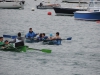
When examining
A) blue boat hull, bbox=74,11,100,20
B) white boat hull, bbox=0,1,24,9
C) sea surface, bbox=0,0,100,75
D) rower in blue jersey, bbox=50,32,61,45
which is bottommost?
sea surface, bbox=0,0,100,75

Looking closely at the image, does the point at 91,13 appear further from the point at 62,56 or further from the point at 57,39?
the point at 62,56

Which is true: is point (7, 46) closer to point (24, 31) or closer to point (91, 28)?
point (24, 31)

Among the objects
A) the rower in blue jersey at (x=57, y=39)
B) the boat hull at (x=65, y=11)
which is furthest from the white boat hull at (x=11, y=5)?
the rower in blue jersey at (x=57, y=39)

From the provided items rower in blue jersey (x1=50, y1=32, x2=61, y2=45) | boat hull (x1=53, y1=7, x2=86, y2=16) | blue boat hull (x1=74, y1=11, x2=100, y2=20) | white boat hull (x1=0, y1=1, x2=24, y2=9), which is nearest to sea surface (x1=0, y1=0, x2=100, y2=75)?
rower in blue jersey (x1=50, y1=32, x2=61, y2=45)

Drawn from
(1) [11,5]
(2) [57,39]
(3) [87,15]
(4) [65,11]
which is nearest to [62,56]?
(2) [57,39]

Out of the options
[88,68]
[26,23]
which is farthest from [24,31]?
[88,68]

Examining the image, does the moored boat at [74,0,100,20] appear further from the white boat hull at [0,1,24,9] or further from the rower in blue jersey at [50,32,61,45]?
the white boat hull at [0,1,24,9]

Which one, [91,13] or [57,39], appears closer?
[57,39]

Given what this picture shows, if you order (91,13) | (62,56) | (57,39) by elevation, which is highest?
(91,13)

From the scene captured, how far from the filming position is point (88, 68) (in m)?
38.5

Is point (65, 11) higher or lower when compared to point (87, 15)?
higher

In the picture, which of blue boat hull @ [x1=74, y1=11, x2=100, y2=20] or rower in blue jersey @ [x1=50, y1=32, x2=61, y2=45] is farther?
blue boat hull @ [x1=74, y1=11, x2=100, y2=20]

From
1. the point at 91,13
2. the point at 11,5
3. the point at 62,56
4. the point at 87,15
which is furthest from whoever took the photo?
the point at 11,5

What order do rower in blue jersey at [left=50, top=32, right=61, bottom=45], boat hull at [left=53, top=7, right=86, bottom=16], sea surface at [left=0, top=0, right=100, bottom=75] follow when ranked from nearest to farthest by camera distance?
sea surface at [left=0, top=0, right=100, bottom=75], rower in blue jersey at [left=50, top=32, right=61, bottom=45], boat hull at [left=53, top=7, right=86, bottom=16]
